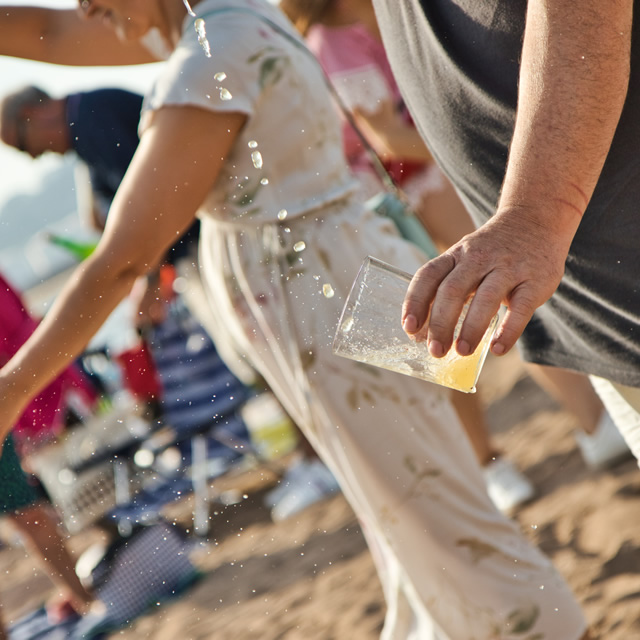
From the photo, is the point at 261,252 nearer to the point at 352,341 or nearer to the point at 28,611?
the point at 352,341

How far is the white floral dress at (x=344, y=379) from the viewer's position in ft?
3.68

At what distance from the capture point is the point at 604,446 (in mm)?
2129

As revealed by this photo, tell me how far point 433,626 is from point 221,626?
55.7 inches

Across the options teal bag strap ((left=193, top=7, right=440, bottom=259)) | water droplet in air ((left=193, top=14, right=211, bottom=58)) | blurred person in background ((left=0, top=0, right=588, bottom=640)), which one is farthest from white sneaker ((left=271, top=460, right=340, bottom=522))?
water droplet in air ((left=193, top=14, right=211, bottom=58))

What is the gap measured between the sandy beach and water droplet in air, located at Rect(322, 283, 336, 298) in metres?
0.93

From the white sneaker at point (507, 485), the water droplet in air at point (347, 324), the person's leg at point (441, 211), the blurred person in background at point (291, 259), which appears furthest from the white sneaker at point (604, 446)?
the water droplet in air at point (347, 324)

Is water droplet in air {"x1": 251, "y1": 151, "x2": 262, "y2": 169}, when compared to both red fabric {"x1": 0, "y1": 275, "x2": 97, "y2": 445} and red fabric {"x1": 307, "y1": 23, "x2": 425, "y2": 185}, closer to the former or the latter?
red fabric {"x1": 0, "y1": 275, "x2": 97, "y2": 445}

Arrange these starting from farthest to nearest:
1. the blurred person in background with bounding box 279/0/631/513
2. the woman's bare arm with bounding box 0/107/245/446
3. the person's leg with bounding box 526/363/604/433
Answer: the person's leg with bounding box 526/363/604/433 < the blurred person in background with bounding box 279/0/631/513 < the woman's bare arm with bounding box 0/107/245/446

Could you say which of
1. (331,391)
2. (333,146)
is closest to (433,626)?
(331,391)

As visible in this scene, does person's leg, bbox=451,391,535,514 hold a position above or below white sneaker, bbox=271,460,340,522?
above

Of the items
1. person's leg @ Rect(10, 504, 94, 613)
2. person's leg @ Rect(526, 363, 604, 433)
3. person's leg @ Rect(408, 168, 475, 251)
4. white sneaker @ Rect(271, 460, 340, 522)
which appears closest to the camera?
person's leg @ Rect(408, 168, 475, 251)

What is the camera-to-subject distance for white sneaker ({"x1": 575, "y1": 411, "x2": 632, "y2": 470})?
6.91ft

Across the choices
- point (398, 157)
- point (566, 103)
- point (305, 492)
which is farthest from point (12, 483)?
point (305, 492)

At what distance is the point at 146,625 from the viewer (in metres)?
2.61
